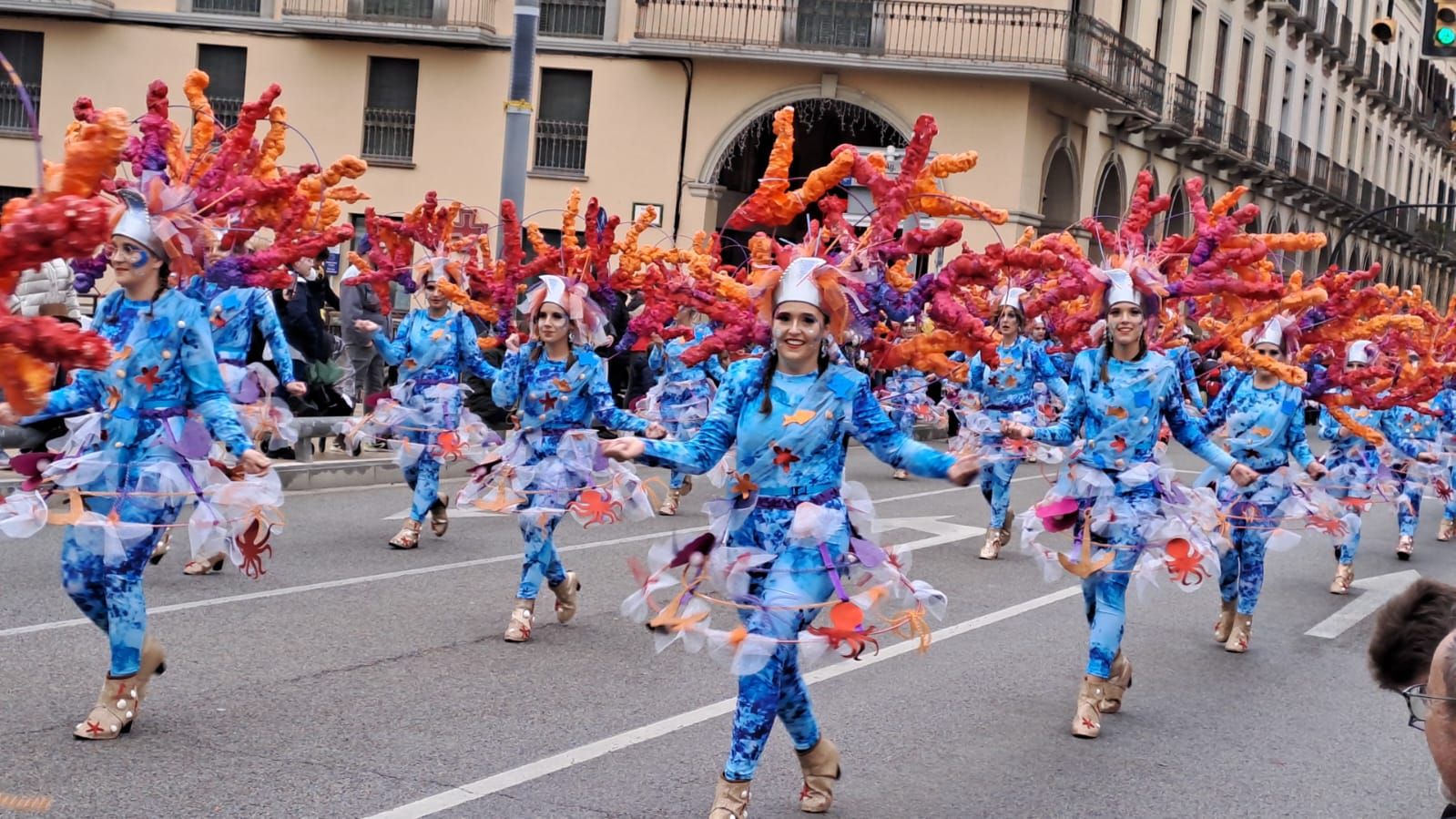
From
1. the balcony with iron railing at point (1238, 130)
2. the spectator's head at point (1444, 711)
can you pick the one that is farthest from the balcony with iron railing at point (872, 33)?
the spectator's head at point (1444, 711)

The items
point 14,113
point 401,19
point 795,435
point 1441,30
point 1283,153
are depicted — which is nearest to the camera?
point 795,435

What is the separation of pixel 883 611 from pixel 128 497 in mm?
2965

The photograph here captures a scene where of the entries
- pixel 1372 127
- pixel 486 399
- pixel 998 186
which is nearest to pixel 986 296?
pixel 486 399

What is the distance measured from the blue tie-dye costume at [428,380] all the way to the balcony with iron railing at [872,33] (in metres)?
18.5

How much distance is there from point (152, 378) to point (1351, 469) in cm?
1006

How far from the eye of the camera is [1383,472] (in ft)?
47.6

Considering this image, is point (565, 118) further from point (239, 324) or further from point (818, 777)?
point (818, 777)

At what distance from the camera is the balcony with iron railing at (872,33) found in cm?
2986

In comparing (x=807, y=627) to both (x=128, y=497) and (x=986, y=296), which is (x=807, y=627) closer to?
(x=128, y=497)

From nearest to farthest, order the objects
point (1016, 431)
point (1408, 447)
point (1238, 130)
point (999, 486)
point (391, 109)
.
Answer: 1. point (1016, 431)
2. point (999, 486)
3. point (1408, 447)
4. point (391, 109)
5. point (1238, 130)

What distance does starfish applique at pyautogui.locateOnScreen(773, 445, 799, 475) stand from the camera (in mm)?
6219

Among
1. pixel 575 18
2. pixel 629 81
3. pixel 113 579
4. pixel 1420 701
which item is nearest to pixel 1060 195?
pixel 629 81

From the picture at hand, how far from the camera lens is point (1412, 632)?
127 inches

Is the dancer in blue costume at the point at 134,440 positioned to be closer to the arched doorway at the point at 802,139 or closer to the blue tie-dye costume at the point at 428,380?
the blue tie-dye costume at the point at 428,380
